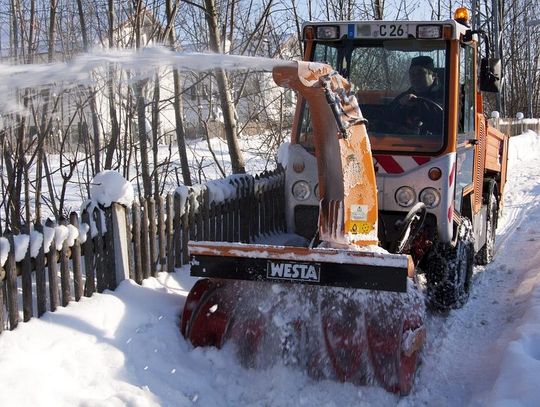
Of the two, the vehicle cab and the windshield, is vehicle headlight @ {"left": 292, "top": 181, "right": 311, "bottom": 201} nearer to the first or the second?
the vehicle cab

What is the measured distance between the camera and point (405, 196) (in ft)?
17.3

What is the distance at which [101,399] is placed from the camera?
3.72 meters

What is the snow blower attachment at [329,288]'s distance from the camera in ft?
13.4

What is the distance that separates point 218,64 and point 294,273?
1.44 m

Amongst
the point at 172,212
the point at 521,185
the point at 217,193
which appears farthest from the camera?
the point at 521,185

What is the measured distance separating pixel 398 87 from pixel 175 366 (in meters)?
3.04

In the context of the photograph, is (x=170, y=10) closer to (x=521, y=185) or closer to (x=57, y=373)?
(x=57, y=373)

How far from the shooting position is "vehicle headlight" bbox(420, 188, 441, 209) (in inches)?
204

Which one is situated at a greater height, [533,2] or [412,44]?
[533,2]

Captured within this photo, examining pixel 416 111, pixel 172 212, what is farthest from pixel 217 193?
pixel 416 111

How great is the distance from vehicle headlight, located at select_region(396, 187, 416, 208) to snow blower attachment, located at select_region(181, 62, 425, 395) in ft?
2.95

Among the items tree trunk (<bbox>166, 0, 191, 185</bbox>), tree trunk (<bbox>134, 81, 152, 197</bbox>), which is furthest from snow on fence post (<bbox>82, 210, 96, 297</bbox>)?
tree trunk (<bbox>166, 0, 191, 185</bbox>)

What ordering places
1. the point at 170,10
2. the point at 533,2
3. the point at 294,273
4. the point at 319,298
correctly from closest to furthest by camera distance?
the point at 294,273 < the point at 319,298 < the point at 170,10 < the point at 533,2

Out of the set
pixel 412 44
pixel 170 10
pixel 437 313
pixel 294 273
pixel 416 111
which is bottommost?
pixel 437 313
